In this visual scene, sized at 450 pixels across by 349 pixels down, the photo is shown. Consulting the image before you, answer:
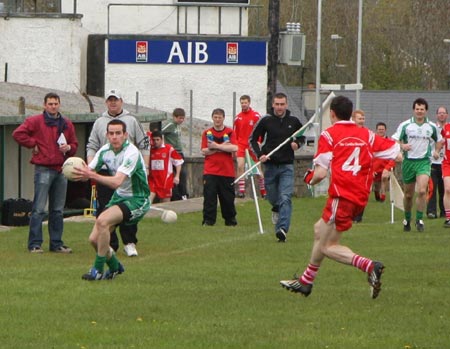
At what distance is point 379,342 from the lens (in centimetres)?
994

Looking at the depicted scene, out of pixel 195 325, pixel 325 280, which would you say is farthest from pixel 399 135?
pixel 195 325

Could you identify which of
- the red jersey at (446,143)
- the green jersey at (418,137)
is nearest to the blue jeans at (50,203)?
the green jersey at (418,137)

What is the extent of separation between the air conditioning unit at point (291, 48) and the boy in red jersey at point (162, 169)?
11656mm

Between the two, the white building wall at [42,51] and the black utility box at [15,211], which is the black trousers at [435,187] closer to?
the black utility box at [15,211]

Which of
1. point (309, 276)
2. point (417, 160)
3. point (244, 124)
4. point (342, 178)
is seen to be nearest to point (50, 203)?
point (309, 276)

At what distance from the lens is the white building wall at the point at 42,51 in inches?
1524

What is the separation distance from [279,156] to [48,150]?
11.0 feet

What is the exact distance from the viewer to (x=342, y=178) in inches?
480

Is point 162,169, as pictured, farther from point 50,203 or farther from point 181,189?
point 50,203

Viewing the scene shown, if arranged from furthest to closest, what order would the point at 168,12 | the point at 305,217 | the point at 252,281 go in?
the point at 168,12 < the point at 305,217 < the point at 252,281

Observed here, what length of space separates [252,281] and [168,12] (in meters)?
29.5

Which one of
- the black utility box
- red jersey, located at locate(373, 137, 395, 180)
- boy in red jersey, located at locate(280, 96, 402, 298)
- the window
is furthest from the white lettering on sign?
boy in red jersey, located at locate(280, 96, 402, 298)

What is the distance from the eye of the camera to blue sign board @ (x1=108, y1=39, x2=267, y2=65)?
40.8 m

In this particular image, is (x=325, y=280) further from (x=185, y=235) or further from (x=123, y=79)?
(x=123, y=79)
